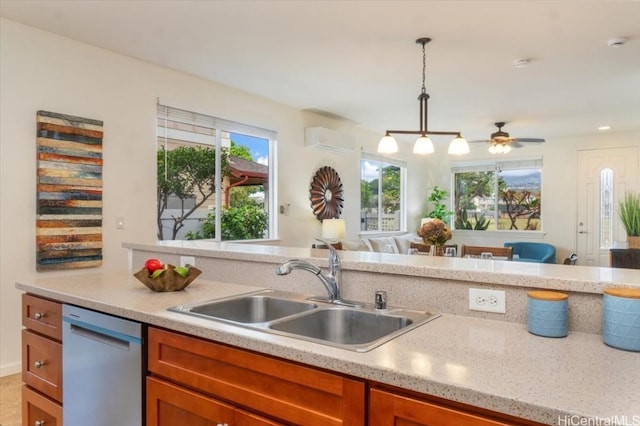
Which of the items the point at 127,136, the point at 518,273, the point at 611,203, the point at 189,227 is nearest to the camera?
the point at 518,273

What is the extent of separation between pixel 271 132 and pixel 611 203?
19.1 feet

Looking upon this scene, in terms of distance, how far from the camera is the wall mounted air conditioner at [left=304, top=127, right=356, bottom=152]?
18.6 ft

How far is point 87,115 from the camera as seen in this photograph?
3543 mm

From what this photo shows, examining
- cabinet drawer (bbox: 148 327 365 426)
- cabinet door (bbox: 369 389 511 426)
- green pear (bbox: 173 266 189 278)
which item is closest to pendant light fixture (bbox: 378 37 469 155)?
green pear (bbox: 173 266 189 278)

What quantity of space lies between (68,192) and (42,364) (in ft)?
6.16

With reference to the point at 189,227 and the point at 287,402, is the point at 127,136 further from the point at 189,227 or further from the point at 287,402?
the point at 287,402

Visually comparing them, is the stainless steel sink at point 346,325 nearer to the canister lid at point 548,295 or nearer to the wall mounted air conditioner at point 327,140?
the canister lid at point 548,295

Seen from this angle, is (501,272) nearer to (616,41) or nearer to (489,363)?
(489,363)

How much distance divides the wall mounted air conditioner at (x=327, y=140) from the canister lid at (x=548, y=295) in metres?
4.59

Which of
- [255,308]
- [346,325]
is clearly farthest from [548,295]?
[255,308]

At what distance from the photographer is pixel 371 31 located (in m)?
3.25

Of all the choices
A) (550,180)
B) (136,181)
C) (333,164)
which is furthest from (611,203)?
(136,181)

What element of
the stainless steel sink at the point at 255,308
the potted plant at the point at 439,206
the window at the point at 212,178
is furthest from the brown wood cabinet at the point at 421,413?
the potted plant at the point at 439,206

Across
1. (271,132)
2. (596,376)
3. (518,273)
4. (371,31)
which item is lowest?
(596,376)
